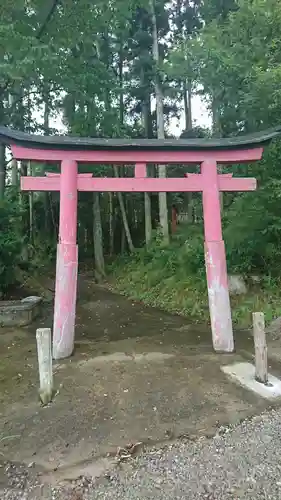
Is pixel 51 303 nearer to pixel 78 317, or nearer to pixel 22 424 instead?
pixel 78 317

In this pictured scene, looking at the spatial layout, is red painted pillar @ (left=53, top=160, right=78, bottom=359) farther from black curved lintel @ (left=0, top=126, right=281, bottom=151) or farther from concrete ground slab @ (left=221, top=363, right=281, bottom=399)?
concrete ground slab @ (left=221, top=363, right=281, bottom=399)

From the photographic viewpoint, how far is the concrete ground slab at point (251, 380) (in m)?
4.03

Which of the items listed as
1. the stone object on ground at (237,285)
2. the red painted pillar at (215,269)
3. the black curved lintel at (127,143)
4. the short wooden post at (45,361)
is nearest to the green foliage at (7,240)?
the black curved lintel at (127,143)

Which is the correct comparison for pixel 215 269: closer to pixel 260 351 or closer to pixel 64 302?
pixel 260 351

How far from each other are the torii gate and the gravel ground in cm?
232

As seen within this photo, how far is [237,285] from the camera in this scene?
26.3 ft

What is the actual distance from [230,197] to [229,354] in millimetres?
9698

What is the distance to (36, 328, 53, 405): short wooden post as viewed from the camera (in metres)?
3.80

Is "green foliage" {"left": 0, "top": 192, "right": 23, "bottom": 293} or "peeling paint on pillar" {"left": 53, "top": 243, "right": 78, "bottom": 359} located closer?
"peeling paint on pillar" {"left": 53, "top": 243, "right": 78, "bottom": 359}

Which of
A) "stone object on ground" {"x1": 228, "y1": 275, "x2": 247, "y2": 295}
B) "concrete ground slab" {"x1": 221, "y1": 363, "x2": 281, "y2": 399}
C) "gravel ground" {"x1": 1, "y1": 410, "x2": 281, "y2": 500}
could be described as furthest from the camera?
"stone object on ground" {"x1": 228, "y1": 275, "x2": 247, "y2": 295}

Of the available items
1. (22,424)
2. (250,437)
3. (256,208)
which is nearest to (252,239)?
(256,208)

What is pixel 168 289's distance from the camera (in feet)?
32.2

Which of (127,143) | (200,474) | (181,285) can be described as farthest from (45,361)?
(181,285)

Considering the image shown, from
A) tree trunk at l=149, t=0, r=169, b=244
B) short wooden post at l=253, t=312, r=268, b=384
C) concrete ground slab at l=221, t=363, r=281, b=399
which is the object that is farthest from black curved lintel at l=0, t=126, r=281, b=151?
tree trunk at l=149, t=0, r=169, b=244
